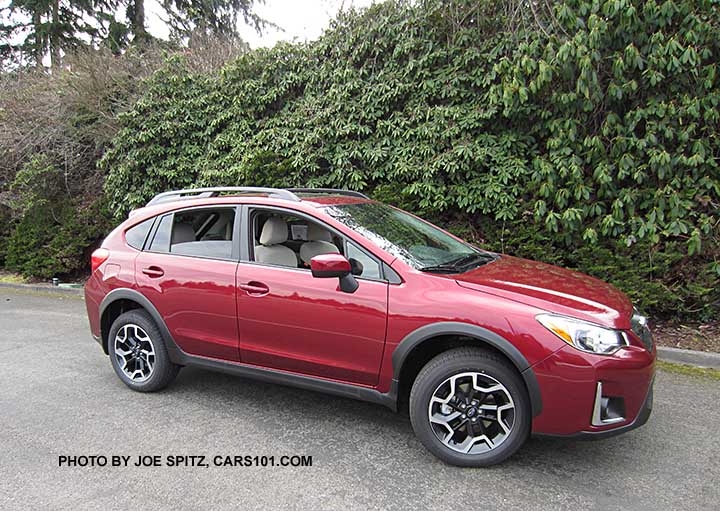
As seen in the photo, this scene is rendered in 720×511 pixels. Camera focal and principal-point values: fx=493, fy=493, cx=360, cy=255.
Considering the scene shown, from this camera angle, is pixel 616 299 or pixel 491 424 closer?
pixel 491 424

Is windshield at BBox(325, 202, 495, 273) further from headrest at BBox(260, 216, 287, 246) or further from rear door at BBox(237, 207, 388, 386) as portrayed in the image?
headrest at BBox(260, 216, 287, 246)

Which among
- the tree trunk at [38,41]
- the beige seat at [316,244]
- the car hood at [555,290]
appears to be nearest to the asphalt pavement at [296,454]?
the car hood at [555,290]

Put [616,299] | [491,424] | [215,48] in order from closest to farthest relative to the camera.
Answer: [491,424] → [616,299] → [215,48]

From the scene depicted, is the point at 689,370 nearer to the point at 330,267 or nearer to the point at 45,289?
the point at 330,267

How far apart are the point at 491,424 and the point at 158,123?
7786 millimetres

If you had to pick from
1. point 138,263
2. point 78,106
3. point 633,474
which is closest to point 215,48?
point 78,106

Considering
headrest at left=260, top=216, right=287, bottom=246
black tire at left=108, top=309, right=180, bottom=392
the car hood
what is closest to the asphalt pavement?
black tire at left=108, top=309, right=180, bottom=392

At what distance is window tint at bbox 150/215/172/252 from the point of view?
397cm

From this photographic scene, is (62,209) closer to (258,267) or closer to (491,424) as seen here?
(258,267)

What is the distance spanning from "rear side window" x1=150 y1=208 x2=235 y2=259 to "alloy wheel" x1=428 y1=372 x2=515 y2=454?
1.83 m

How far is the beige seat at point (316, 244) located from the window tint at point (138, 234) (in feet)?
4.38

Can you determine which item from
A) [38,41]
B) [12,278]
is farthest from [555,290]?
[38,41]

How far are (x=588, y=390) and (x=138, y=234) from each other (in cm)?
354

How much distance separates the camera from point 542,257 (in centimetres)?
576
